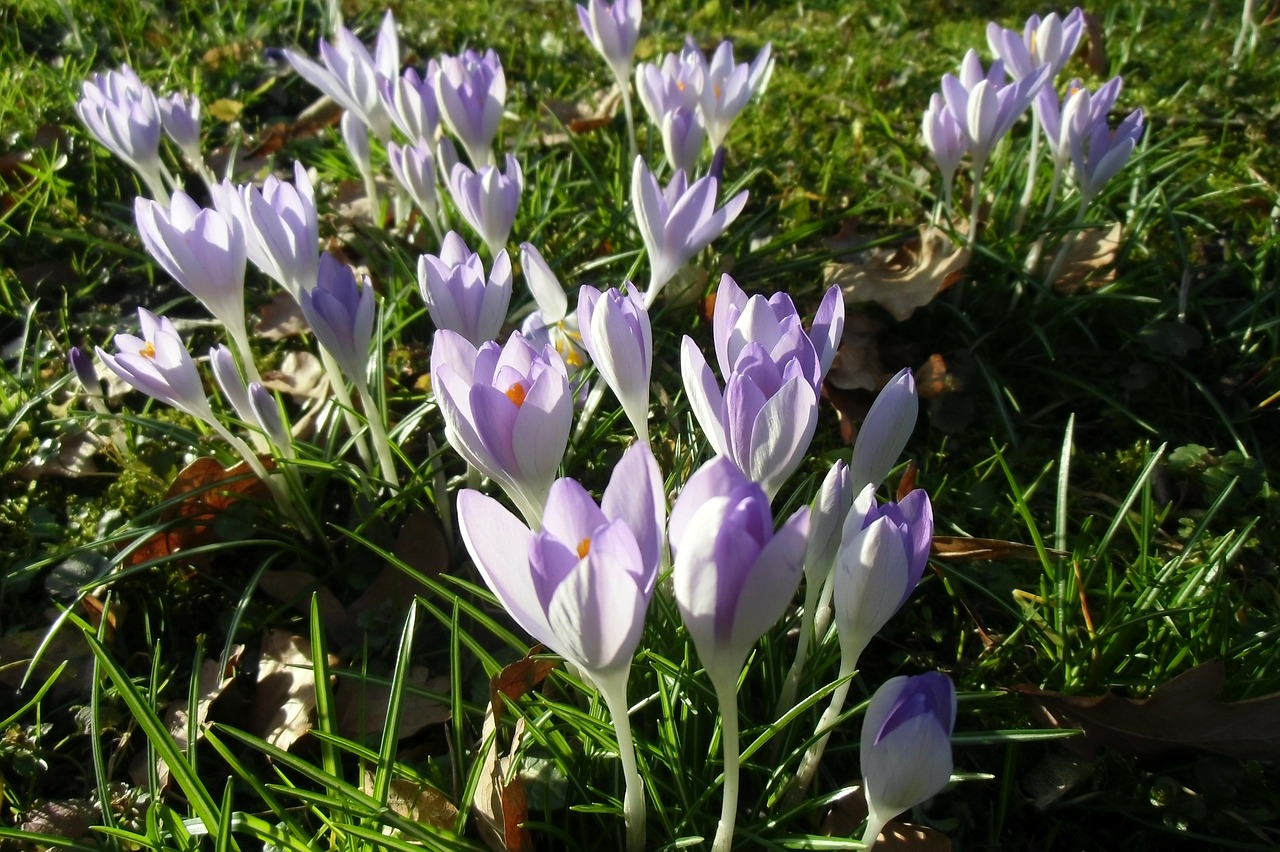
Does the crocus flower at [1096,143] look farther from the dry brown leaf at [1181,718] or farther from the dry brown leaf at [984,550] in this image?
the dry brown leaf at [1181,718]

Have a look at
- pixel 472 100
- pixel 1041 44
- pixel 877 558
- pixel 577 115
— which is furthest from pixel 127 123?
pixel 1041 44

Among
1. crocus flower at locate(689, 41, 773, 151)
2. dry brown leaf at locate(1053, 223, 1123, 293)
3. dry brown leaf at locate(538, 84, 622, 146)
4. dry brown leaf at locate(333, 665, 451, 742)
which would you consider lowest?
dry brown leaf at locate(1053, 223, 1123, 293)

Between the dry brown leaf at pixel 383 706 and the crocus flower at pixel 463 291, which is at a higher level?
the crocus flower at pixel 463 291

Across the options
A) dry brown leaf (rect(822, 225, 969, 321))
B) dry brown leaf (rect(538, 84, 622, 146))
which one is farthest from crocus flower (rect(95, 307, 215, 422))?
dry brown leaf (rect(538, 84, 622, 146))

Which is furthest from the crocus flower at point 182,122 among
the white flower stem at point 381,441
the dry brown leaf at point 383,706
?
the dry brown leaf at point 383,706

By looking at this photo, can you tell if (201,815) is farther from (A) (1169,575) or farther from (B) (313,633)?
(A) (1169,575)

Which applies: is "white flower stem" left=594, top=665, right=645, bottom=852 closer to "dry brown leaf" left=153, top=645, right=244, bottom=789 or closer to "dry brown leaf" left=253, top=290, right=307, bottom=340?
"dry brown leaf" left=153, top=645, right=244, bottom=789

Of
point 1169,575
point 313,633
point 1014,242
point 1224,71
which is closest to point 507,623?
point 313,633
